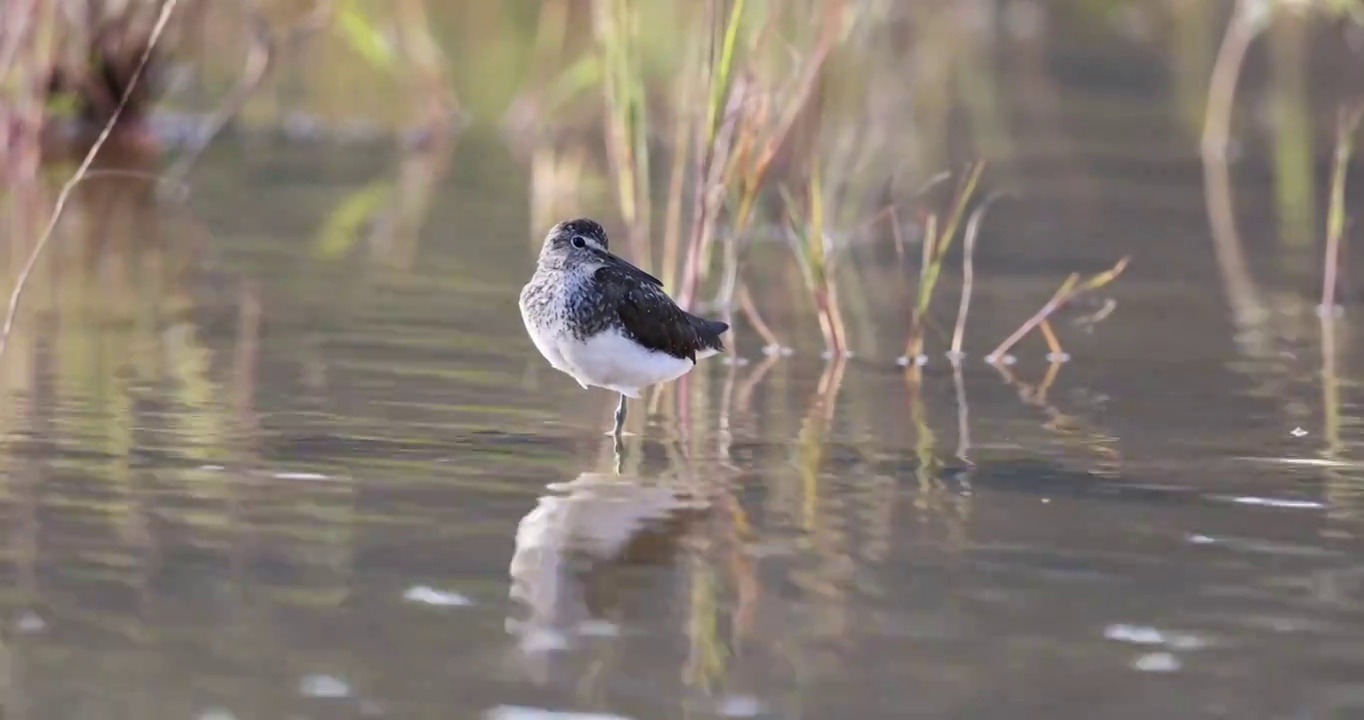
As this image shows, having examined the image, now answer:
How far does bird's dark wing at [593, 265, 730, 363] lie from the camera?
22.6 ft

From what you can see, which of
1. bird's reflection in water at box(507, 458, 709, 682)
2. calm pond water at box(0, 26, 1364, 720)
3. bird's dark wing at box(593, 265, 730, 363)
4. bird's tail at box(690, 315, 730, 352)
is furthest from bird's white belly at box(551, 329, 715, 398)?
bird's reflection in water at box(507, 458, 709, 682)

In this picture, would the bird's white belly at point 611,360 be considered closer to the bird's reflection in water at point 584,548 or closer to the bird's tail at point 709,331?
the bird's tail at point 709,331

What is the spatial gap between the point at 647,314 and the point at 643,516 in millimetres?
1160

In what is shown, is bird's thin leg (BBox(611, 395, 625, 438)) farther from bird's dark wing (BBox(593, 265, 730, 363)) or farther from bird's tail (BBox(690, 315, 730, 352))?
bird's tail (BBox(690, 315, 730, 352))

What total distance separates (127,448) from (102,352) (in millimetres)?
1556

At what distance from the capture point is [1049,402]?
7.81 m

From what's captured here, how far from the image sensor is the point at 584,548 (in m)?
5.49

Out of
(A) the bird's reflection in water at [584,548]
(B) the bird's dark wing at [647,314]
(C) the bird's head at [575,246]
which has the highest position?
(C) the bird's head at [575,246]

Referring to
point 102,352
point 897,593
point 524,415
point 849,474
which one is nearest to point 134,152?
point 102,352

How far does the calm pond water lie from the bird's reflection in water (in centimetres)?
2

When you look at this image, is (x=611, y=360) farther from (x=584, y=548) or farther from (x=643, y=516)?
(x=584, y=548)

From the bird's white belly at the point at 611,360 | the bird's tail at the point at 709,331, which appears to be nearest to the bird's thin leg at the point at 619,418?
the bird's white belly at the point at 611,360

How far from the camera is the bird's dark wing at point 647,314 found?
688cm

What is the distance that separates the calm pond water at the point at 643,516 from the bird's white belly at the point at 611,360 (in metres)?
0.20
